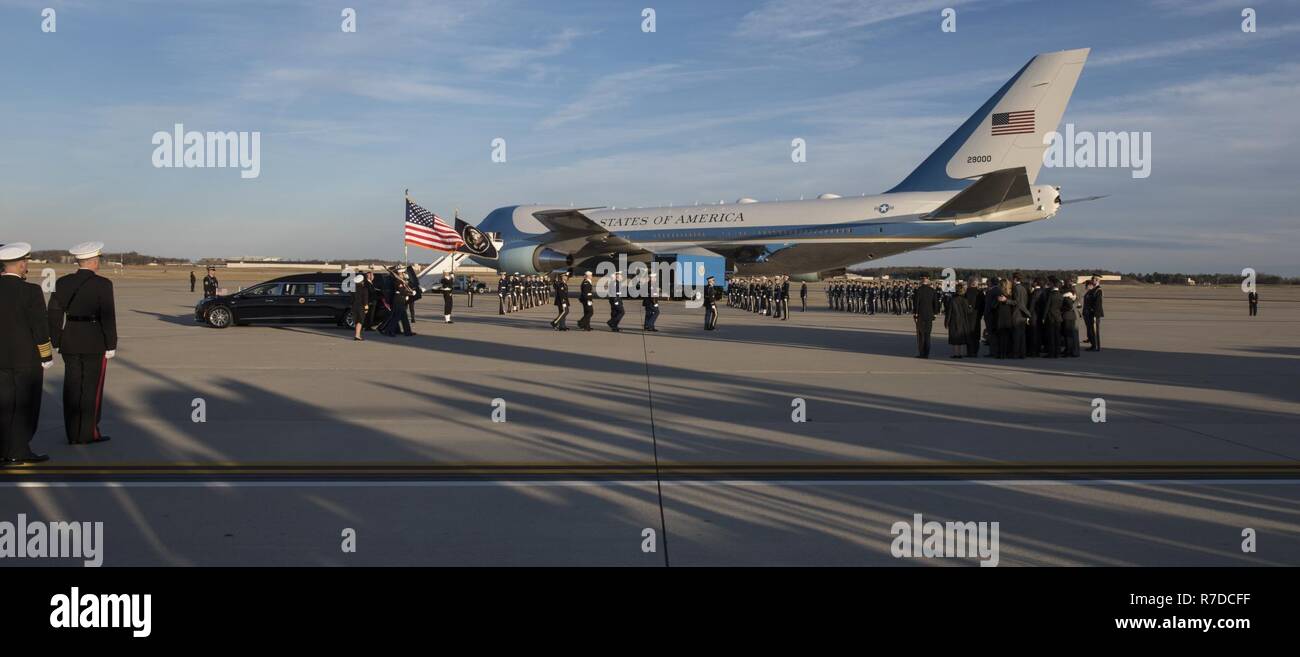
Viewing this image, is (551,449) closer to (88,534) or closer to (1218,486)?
(88,534)

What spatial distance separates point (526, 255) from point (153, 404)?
2837 cm

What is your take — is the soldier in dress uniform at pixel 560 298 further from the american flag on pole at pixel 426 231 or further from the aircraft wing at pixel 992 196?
the aircraft wing at pixel 992 196

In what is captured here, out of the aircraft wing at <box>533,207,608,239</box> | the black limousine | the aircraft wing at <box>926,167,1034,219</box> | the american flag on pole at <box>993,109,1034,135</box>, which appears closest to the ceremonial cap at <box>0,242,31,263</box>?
the black limousine

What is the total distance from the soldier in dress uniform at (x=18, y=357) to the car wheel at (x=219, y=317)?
16564mm

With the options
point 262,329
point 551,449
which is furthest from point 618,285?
point 551,449

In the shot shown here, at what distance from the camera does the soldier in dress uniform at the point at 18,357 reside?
23.3ft

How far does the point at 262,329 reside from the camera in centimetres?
2320

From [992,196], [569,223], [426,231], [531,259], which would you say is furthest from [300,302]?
[992,196]

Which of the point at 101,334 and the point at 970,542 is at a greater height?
the point at 101,334

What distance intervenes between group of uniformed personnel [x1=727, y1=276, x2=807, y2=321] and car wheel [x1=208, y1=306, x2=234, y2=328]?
1622 centimetres

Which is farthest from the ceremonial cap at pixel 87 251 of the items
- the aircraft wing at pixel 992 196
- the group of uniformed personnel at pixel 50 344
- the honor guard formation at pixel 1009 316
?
the aircraft wing at pixel 992 196

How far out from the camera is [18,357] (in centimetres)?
714
